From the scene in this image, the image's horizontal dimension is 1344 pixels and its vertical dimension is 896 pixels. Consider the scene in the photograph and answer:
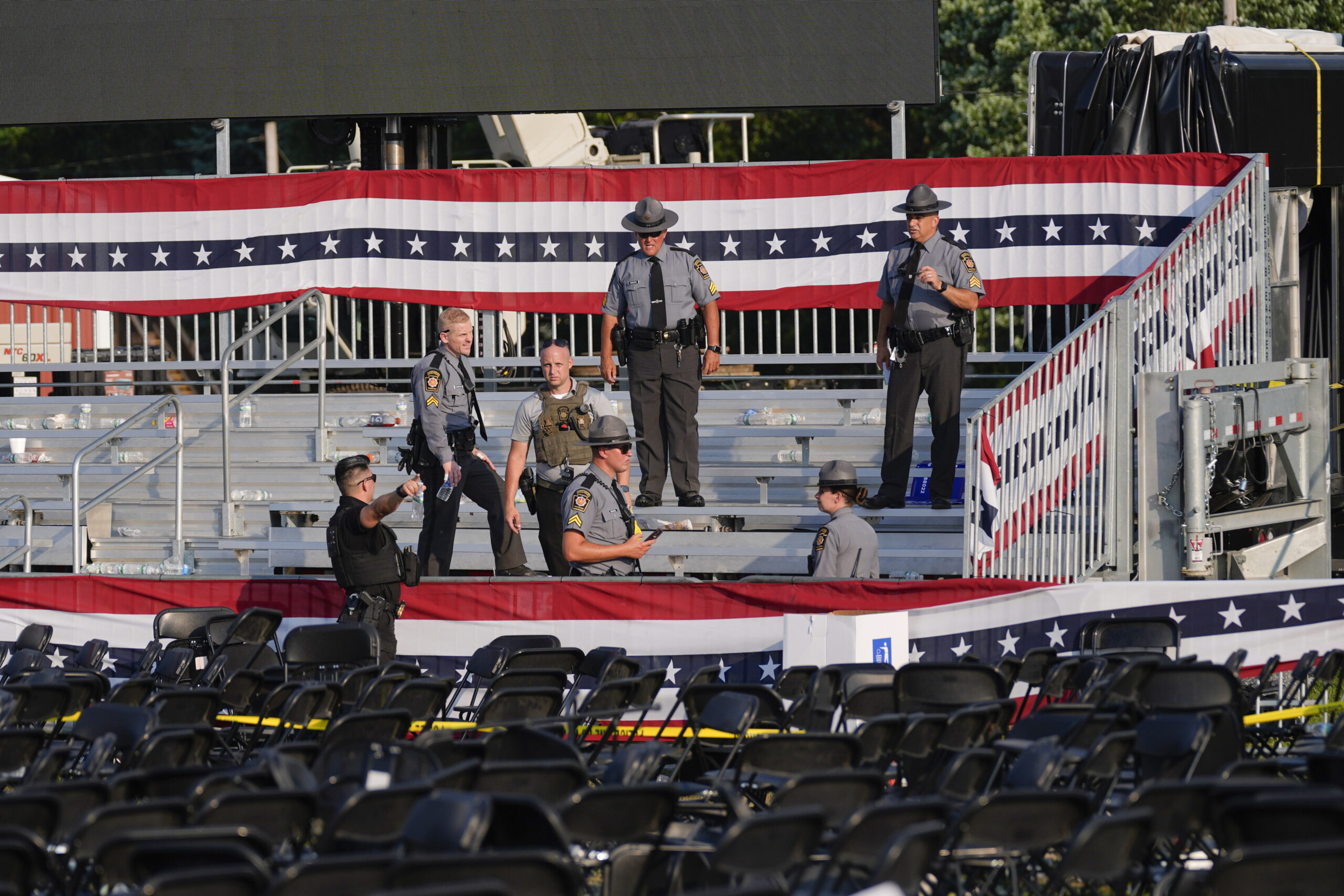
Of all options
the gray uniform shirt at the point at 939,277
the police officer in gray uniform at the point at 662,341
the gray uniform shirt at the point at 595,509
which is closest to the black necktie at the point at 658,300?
the police officer in gray uniform at the point at 662,341

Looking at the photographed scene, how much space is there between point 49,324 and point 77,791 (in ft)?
38.9

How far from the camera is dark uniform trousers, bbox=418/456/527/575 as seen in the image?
10.4 meters

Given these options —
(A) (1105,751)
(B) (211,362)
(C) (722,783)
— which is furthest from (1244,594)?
(B) (211,362)

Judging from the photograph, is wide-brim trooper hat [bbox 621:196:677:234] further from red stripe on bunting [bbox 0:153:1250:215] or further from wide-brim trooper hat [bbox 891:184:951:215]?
red stripe on bunting [bbox 0:153:1250:215]

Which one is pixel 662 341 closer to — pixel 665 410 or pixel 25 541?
pixel 665 410

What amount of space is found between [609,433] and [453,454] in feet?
4.48

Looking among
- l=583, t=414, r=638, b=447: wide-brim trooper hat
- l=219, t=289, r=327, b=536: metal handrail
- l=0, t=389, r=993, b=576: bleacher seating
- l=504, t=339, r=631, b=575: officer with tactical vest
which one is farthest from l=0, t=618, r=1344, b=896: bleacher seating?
l=219, t=289, r=327, b=536: metal handrail

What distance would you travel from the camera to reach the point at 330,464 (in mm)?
12914

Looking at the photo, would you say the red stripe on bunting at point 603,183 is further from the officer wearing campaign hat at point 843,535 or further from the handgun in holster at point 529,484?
the officer wearing campaign hat at point 843,535

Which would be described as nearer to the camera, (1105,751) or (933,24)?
(1105,751)

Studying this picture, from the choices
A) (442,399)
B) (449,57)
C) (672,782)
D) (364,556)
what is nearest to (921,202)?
(442,399)

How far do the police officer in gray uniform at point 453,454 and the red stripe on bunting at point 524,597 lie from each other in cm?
38

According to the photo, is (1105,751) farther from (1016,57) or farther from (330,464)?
(1016,57)

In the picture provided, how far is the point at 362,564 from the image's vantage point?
9.27m
